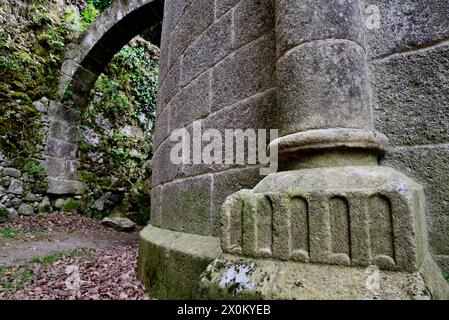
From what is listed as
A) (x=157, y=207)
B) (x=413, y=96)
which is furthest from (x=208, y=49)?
(x=157, y=207)

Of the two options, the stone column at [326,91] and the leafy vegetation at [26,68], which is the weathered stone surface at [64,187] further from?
the stone column at [326,91]

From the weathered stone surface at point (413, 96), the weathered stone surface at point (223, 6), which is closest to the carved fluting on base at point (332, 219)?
the weathered stone surface at point (413, 96)

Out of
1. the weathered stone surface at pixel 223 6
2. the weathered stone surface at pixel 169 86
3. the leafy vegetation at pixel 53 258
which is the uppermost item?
the weathered stone surface at pixel 223 6

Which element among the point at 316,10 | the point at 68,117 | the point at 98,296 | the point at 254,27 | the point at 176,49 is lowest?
the point at 98,296

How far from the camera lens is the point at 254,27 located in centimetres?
161

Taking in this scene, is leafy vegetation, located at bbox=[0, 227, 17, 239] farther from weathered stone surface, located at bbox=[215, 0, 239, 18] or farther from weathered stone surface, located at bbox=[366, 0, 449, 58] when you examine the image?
weathered stone surface, located at bbox=[366, 0, 449, 58]

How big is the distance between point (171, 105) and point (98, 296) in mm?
1589

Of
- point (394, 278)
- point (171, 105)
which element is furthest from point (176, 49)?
point (394, 278)

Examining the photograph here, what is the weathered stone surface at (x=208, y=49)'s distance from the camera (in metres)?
1.80

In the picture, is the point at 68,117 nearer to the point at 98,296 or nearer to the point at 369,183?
the point at 98,296

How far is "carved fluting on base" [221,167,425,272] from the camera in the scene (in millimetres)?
824

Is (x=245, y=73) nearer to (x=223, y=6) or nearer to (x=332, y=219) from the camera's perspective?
(x=223, y=6)

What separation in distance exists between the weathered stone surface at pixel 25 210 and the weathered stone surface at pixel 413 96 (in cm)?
621

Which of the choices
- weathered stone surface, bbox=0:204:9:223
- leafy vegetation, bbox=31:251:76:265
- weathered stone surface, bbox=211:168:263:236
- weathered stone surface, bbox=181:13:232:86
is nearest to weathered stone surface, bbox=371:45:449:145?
weathered stone surface, bbox=211:168:263:236
